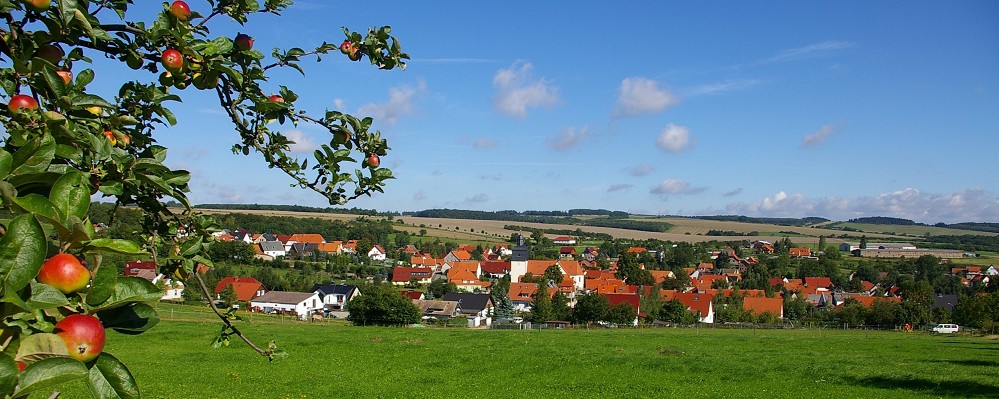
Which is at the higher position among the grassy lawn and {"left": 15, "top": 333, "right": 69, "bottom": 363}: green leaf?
{"left": 15, "top": 333, "right": 69, "bottom": 363}: green leaf

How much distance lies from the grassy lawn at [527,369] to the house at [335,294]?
32778mm

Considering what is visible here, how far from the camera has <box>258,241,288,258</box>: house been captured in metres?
101

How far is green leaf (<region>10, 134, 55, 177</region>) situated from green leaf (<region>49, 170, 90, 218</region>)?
0.15 m

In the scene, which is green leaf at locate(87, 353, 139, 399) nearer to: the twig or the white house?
the twig

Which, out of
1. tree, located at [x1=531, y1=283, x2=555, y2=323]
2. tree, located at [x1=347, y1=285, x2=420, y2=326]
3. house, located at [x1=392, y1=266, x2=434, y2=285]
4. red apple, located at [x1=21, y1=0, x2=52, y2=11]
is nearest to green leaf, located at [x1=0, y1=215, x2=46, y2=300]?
red apple, located at [x1=21, y1=0, x2=52, y2=11]

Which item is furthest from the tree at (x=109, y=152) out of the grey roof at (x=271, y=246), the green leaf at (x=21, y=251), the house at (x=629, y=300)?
the grey roof at (x=271, y=246)

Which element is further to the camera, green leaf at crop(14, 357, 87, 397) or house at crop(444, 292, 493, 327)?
house at crop(444, 292, 493, 327)

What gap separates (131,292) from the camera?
5.07ft

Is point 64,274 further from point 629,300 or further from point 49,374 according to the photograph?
point 629,300

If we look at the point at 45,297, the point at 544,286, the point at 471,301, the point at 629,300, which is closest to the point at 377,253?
the point at 471,301

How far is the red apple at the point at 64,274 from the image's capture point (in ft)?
4.62

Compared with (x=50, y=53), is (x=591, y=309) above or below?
below

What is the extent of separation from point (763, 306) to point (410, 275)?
42075mm

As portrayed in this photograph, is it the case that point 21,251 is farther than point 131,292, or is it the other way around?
point 131,292
